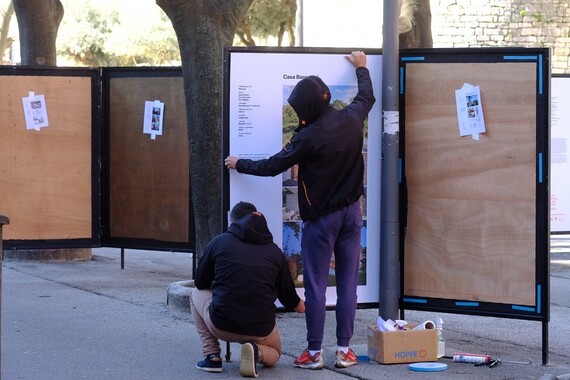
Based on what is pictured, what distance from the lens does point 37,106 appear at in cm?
1067

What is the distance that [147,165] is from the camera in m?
11.0

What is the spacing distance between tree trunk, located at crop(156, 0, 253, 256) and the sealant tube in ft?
8.60

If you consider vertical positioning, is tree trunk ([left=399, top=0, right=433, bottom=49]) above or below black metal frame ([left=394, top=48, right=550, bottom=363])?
above

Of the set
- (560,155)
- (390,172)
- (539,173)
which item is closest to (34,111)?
(390,172)

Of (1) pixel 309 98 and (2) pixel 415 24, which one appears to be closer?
(1) pixel 309 98

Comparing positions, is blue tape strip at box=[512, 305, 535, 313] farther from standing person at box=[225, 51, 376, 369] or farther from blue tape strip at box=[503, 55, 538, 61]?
blue tape strip at box=[503, 55, 538, 61]

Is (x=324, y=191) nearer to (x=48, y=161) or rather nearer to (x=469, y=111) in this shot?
(x=469, y=111)

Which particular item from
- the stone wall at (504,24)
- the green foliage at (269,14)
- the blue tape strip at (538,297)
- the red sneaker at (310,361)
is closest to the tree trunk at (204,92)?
the red sneaker at (310,361)

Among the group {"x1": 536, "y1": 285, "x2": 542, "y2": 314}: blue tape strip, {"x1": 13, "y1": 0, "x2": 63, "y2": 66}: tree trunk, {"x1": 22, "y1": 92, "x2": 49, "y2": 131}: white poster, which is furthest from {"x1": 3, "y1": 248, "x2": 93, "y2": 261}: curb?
{"x1": 536, "y1": 285, "x2": 542, "y2": 314}: blue tape strip

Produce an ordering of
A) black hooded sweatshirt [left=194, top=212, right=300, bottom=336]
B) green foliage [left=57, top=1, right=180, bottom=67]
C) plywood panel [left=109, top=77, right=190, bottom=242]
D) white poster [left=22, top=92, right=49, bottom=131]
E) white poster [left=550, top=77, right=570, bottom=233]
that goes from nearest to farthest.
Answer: black hooded sweatshirt [left=194, top=212, right=300, bottom=336], white poster [left=22, top=92, right=49, bottom=131], plywood panel [left=109, top=77, right=190, bottom=242], white poster [left=550, top=77, right=570, bottom=233], green foliage [left=57, top=1, right=180, bottom=67]

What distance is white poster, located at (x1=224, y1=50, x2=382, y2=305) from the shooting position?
697 centimetres

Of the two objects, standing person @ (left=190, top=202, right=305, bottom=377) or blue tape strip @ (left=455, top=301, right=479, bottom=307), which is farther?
blue tape strip @ (left=455, top=301, right=479, bottom=307)

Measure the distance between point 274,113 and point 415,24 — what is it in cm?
588

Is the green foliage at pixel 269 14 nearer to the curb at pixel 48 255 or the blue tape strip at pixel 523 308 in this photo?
the curb at pixel 48 255
